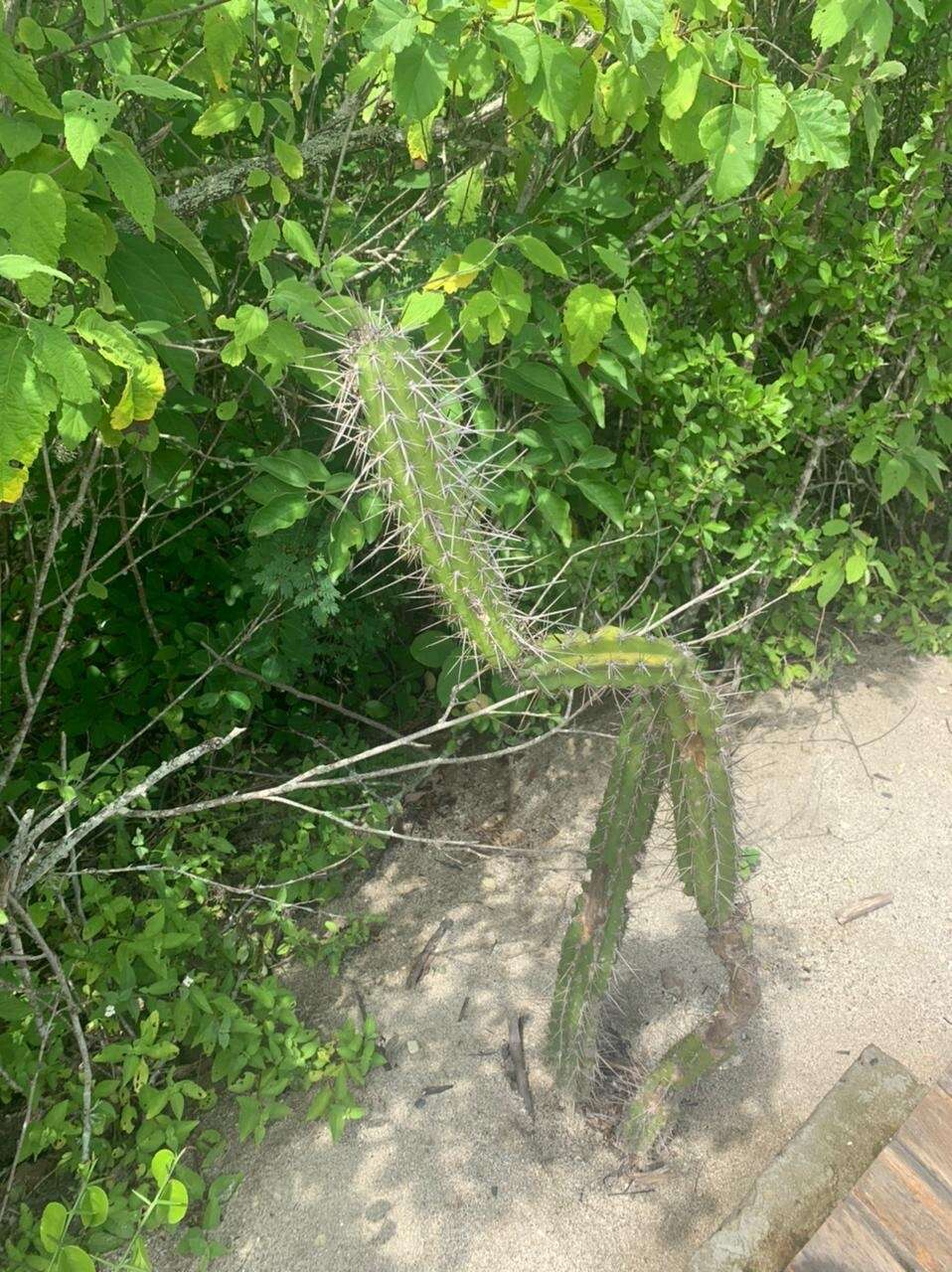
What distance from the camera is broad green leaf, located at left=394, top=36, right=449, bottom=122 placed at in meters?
1.53

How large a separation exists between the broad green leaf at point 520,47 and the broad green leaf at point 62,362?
0.86m

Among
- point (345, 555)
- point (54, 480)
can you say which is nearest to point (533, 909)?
point (345, 555)

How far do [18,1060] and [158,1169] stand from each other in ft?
1.98

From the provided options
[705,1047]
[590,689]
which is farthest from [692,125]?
[705,1047]

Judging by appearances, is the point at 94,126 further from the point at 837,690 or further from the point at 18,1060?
the point at 837,690

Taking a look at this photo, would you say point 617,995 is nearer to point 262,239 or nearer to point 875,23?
point 262,239

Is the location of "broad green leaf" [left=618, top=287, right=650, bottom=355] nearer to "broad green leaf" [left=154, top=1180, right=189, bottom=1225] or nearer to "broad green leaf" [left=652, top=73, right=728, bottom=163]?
"broad green leaf" [left=652, top=73, right=728, bottom=163]

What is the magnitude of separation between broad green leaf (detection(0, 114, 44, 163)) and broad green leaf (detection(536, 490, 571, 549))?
1.28 meters

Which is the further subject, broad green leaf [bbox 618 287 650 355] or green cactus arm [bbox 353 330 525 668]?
broad green leaf [bbox 618 287 650 355]

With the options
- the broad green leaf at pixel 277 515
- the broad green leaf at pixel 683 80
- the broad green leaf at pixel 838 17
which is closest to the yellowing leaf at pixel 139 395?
the broad green leaf at pixel 277 515

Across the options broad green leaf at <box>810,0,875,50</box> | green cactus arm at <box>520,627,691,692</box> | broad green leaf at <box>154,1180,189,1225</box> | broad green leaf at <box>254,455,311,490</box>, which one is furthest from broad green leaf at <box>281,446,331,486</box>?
broad green leaf at <box>154,1180,189,1225</box>

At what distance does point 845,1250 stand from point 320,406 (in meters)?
1.71

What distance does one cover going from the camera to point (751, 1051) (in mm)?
2352

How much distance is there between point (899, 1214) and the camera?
1.63m
